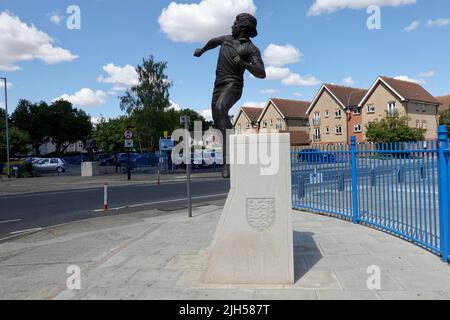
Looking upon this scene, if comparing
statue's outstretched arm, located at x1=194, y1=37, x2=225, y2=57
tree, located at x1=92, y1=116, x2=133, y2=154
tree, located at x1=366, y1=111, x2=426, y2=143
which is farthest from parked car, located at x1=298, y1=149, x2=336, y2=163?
tree, located at x1=366, y1=111, x2=426, y2=143

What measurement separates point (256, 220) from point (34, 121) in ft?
232

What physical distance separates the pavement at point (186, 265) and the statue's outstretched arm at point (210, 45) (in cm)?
345

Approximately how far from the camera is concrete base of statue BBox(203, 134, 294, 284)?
4.61 meters

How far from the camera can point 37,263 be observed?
5.96 metres

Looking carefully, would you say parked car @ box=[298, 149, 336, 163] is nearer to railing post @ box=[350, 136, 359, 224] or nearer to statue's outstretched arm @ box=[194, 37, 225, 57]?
railing post @ box=[350, 136, 359, 224]

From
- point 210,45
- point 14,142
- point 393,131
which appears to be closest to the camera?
point 210,45

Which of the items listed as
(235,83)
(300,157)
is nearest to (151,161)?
(300,157)

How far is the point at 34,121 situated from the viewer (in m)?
66.8

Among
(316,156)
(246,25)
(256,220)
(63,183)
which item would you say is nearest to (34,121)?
(63,183)

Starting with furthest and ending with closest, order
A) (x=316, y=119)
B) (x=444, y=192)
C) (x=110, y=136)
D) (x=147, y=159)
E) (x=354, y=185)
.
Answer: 1. (x=316, y=119)
2. (x=147, y=159)
3. (x=110, y=136)
4. (x=354, y=185)
5. (x=444, y=192)

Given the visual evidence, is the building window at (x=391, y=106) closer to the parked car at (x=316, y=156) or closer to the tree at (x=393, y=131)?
the tree at (x=393, y=131)

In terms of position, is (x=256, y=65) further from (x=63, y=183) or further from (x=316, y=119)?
(x=316, y=119)

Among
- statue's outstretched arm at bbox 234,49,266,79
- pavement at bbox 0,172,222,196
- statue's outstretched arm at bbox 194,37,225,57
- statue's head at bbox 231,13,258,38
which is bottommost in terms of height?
pavement at bbox 0,172,222,196

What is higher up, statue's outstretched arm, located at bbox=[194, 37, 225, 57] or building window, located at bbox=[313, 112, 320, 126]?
building window, located at bbox=[313, 112, 320, 126]
